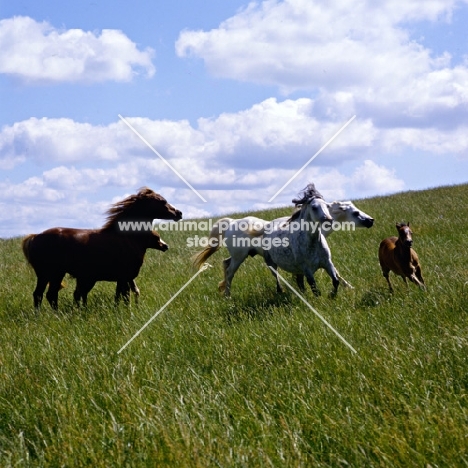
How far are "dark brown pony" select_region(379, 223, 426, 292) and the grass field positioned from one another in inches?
15.6

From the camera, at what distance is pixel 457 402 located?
13.4 ft

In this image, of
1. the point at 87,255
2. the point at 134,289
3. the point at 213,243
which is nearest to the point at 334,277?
the point at 134,289

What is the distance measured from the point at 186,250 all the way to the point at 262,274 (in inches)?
230

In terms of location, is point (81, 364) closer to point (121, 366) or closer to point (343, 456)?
point (121, 366)

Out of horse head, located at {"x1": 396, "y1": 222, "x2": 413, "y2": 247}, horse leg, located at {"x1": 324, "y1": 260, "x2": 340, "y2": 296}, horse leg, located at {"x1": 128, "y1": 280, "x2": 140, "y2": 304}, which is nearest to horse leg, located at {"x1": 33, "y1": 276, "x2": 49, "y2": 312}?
horse leg, located at {"x1": 128, "y1": 280, "x2": 140, "y2": 304}

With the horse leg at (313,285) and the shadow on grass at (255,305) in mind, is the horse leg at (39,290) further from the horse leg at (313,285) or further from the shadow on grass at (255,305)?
the horse leg at (313,285)

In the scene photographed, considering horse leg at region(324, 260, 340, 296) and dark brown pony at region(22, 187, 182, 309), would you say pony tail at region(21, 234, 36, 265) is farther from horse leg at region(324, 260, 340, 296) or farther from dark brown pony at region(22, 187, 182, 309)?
horse leg at region(324, 260, 340, 296)

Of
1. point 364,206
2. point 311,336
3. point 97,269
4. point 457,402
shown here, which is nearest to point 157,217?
point 97,269

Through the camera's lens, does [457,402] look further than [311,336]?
No

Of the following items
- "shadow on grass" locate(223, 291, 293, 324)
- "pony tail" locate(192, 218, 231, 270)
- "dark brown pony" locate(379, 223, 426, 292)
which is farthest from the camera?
"pony tail" locate(192, 218, 231, 270)

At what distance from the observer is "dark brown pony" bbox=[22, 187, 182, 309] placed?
32.3ft

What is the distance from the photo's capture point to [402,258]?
9.09 metres

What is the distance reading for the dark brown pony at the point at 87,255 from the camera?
9844 mm

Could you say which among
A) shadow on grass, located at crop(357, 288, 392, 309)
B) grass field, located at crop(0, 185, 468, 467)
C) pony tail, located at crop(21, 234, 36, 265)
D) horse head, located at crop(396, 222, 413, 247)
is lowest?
grass field, located at crop(0, 185, 468, 467)
